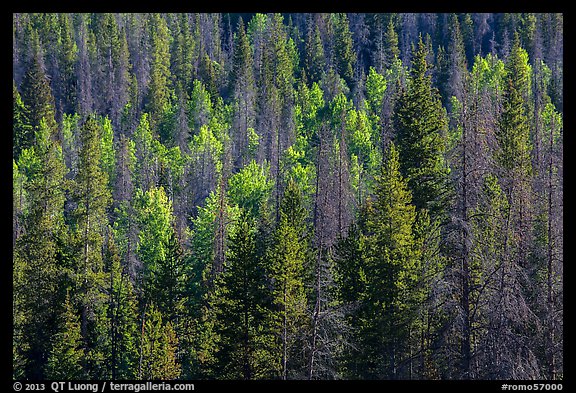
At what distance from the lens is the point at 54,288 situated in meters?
39.1

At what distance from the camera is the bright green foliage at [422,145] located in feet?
110

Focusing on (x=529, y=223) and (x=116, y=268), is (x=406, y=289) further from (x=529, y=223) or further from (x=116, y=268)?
(x=116, y=268)

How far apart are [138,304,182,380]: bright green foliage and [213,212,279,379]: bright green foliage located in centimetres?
295

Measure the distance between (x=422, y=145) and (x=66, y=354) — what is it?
61.1 ft

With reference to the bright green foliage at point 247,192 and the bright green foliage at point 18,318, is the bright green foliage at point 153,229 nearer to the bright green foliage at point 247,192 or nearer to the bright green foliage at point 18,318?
the bright green foliage at point 247,192

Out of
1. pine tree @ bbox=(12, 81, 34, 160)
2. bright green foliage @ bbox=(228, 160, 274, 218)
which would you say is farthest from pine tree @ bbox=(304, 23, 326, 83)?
bright green foliage @ bbox=(228, 160, 274, 218)

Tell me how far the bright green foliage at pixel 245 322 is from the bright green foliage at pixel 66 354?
8.12 metres

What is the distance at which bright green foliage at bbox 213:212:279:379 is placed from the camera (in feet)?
105

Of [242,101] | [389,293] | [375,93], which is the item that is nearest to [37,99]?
[242,101]

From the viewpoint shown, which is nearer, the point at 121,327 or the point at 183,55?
the point at 121,327

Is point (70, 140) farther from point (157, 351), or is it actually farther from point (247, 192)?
point (157, 351)

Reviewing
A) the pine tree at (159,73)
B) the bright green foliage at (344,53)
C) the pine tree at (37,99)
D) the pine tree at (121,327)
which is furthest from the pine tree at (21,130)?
the pine tree at (121,327)

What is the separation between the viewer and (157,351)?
116 ft
